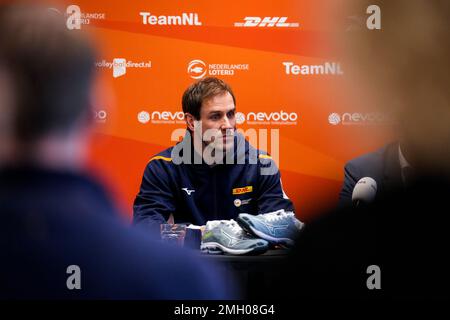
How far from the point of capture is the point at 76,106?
1.11 m

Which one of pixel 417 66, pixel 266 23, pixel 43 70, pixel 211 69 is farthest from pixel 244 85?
pixel 417 66

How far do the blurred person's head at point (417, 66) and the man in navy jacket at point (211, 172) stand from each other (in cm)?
122

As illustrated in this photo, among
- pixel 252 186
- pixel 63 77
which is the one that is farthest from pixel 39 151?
pixel 252 186

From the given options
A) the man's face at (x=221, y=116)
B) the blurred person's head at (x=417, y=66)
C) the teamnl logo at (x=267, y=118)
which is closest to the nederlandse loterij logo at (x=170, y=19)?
the man's face at (x=221, y=116)

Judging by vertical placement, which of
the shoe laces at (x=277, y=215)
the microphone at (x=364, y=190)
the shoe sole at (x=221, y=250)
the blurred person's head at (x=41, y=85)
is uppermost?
the blurred person's head at (x=41, y=85)

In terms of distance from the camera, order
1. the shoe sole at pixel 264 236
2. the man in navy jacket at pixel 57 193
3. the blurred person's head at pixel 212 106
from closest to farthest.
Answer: the man in navy jacket at pixel 57 193
the shoe sole at pixel 264 236
the blurred person's head at pixel 212 106

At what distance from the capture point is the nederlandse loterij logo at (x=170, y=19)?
93.2 inches

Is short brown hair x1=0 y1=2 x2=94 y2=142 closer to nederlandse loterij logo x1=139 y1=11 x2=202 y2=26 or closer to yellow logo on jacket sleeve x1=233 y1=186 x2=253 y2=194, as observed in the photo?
nederlandse loterij logo x1=139 y1=11 x2=202 y2=26

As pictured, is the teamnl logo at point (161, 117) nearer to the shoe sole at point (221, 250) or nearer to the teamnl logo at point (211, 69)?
the teamnl logo at point (211, 69)

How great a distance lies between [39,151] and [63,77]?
0.21 meters

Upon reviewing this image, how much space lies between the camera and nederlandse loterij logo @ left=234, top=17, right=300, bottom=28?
2350mm

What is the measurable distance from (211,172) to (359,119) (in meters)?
0.68

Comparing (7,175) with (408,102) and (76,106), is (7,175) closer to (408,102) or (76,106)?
(76,106)

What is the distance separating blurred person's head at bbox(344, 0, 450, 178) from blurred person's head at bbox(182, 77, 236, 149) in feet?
4.07
